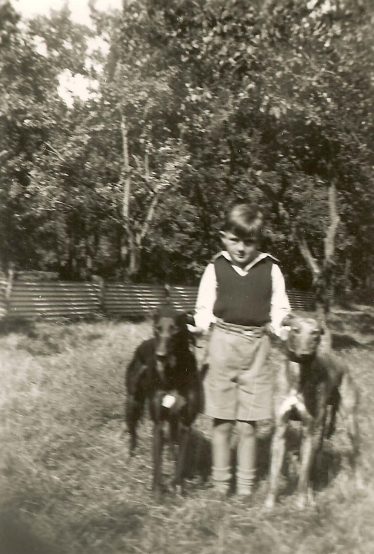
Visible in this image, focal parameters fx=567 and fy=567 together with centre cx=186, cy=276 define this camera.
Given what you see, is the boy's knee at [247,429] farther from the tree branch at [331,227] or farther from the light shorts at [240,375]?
the tree branch at [331,227]

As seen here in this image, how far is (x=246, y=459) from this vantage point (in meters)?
3.26

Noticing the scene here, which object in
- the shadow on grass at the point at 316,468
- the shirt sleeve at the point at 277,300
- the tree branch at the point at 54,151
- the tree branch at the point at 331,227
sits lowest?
the shadow on grass at the point at 316,468

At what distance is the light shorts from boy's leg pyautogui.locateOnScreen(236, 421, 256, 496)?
8 centimetres

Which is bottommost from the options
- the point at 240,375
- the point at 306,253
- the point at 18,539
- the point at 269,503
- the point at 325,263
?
the point at 18,539

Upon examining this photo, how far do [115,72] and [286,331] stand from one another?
328 cm

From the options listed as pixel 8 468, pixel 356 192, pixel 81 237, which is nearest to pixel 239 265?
pixel 8 468

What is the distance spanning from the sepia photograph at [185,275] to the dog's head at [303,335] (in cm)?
1

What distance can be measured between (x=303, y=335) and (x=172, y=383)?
82cm

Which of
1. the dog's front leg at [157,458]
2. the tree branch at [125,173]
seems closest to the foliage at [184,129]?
the tree branch at [125,173]

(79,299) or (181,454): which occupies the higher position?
(79,299)

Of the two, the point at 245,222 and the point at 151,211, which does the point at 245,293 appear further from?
the point at 151,211

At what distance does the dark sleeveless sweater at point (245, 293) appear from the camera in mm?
3162

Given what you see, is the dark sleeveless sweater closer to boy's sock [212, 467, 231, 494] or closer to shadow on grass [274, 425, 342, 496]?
shadow on grass [274, 425, 342, 496]

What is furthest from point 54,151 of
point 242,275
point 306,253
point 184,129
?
point 306,253
